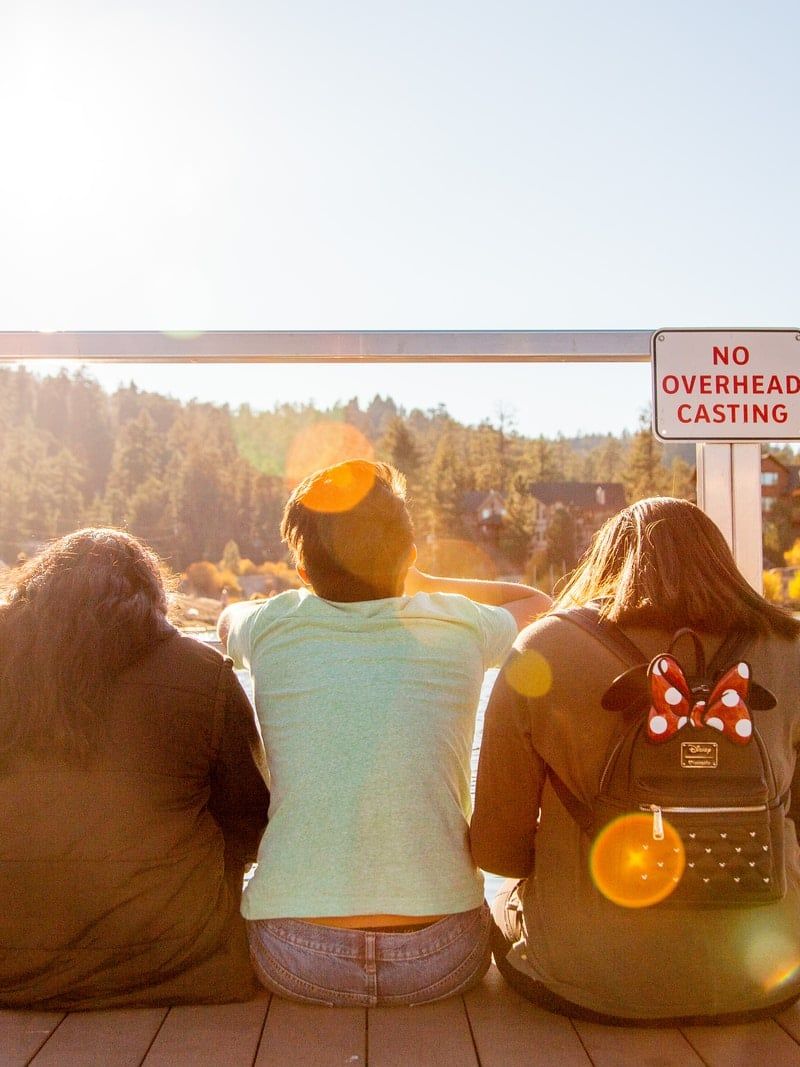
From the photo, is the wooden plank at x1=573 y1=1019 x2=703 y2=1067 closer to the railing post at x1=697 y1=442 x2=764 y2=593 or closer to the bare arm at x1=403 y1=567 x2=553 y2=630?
the bare arm at x1=403 y1=567 x2=553 y2=630

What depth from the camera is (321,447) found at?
10.4ft

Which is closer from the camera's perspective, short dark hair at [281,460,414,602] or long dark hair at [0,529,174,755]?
long dark hair at [0,529,174,755]

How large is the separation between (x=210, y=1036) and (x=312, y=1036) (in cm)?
17

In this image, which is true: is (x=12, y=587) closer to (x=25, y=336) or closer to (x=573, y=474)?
(x=25, y=336)

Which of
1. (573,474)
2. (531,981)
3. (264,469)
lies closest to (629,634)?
(531,981)

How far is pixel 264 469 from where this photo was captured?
3.12m

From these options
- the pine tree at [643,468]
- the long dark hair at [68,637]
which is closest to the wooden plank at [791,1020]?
the long dark hair at [68,637]

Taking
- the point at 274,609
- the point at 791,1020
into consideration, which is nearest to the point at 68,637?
the point at 274,609

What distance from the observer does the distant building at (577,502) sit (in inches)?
139

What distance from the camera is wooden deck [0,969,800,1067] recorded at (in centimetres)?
160

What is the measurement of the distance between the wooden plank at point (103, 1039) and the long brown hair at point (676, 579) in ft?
3.44

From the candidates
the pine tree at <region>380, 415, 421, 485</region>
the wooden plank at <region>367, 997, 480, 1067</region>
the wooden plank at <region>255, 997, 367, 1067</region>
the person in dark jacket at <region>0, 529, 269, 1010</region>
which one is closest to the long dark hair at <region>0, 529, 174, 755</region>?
the person in dark jacket at <region>0, 529, 269, 1010</region>

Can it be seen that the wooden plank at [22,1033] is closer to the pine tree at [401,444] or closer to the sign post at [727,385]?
the sign post at [727,385]

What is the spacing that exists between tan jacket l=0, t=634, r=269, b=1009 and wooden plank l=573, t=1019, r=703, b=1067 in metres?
0.62
